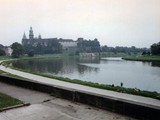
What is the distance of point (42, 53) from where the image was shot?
393 ft

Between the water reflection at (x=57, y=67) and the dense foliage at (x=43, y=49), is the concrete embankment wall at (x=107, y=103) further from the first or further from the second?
the dense foliage at (x=43, y=49)

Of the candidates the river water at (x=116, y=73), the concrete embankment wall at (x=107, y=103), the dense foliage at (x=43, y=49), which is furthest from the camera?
the dense foliage at (x=43, y=49)

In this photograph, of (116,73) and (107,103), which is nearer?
(107,103)

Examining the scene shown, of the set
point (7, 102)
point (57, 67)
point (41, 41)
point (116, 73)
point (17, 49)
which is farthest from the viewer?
point (41, 41)

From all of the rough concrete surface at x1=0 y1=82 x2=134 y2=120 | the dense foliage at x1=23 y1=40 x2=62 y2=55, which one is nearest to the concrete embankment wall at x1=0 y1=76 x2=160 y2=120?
the rough concrete surface at x1=0 y1=82 x2=134 y2=120

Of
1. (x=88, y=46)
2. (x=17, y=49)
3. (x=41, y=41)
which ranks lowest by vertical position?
(x=17, y=49)

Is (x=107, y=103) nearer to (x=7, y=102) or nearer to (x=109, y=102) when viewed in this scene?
(x=109, y=102)

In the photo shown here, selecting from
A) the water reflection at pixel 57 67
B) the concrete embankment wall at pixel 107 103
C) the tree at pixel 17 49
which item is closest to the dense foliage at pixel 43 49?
the tree at pixel 17 49

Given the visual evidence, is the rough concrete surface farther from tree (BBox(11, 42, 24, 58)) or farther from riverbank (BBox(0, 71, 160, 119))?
tree (BBox(11, 42, 24, 58))

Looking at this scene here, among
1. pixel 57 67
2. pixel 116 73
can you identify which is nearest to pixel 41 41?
pixel 57 67

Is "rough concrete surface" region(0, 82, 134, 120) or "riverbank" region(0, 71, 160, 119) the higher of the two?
"riverbank" region(0, 71, 160, 119)

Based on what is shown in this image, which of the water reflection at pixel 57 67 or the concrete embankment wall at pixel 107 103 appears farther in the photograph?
the water reflection at pixel 57 67

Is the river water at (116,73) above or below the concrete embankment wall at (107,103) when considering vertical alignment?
below

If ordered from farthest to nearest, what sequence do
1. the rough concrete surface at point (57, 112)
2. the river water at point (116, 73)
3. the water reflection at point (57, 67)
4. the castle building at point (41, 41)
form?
the castle building at point (41, 41), the water reflection at point (57, 67), the river water at point (116, 73), the rough concrete surface at point (57, 112)
